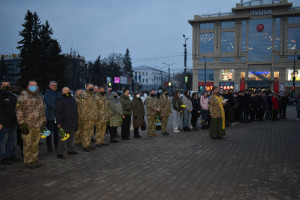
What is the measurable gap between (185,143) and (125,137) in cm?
235

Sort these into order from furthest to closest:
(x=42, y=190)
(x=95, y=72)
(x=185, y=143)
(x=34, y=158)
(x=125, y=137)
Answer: (x=95, y=72), (x=125, y=137), (x=185, y=143), (x=34, y=158), (x=42, y=190)

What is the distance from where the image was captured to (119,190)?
463cm

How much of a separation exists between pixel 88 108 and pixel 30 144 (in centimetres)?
225

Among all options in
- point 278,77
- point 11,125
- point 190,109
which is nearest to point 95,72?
point 278,77

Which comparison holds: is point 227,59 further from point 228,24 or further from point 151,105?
point 151,105

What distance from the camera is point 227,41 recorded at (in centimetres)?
5800

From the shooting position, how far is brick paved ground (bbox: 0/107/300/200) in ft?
14.8

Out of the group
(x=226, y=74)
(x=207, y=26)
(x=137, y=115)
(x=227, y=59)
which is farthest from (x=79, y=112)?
(x=207, y=26)

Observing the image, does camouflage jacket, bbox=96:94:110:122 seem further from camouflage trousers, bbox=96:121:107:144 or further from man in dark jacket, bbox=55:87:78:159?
man in dark jacket, bbox=55:87:78:159

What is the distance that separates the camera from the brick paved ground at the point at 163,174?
4.50 metres

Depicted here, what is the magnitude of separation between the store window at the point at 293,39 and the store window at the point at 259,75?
668 cm

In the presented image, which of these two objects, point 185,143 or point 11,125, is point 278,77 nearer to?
point 185,143

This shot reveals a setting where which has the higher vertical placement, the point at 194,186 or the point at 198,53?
the point at 198,53

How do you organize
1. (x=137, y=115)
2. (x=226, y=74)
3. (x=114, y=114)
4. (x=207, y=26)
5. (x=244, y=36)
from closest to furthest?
(x=114, y=114) < (x=137, y=115) < (x=244, y=36) < (x=226, y=74) < (x=207, y=26)
